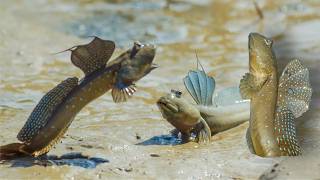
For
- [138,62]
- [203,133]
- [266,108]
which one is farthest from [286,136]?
[138,62]

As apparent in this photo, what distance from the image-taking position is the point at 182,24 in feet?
18.2

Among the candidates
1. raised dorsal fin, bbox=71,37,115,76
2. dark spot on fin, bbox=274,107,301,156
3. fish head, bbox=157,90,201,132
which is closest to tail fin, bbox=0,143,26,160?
raised dorsal fin, bbox=71,37,115,76

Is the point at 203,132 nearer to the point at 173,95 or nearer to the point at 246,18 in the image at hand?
the point at 173,95

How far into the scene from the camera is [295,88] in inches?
123

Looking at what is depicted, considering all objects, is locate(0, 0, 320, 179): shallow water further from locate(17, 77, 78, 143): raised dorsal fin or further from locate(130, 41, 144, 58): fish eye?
locate(130, 41, 144, 58): fish eye

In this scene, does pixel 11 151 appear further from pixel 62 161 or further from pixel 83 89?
pixel 83 89

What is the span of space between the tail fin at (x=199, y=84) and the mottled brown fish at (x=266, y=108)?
→ 0.46 m

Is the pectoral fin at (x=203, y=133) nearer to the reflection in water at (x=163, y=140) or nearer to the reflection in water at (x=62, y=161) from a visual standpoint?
the reflection in water at (x=163, y=140)

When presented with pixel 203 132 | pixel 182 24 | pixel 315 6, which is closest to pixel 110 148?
pixel 203 132

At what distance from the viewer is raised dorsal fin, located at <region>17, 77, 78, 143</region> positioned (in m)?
3.03

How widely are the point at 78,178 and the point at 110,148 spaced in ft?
1.28

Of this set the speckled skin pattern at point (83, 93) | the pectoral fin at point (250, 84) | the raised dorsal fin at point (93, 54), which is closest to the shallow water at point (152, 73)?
the speckled skin pattern at point (83, 93)

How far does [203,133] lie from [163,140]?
0.61 feet

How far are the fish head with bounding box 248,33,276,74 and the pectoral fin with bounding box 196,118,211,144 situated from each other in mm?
515
